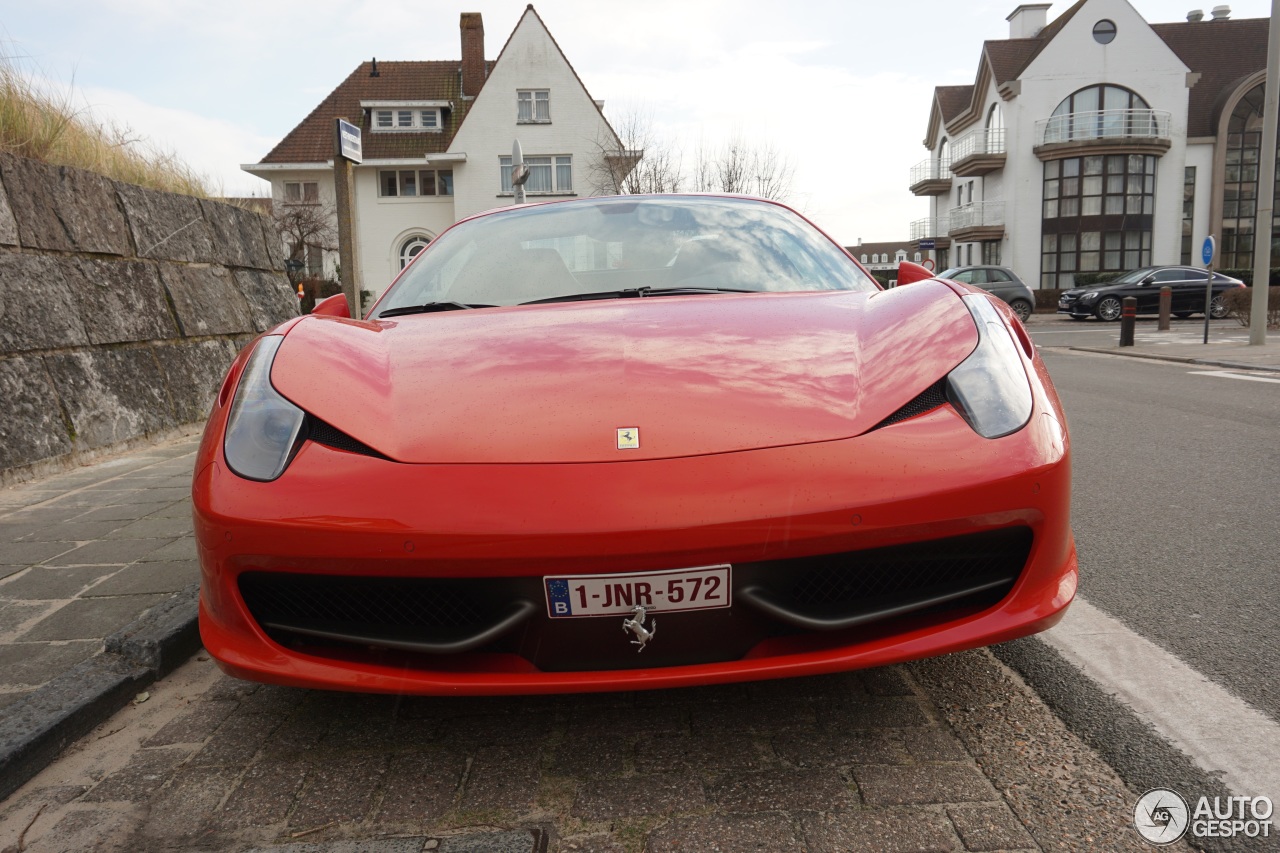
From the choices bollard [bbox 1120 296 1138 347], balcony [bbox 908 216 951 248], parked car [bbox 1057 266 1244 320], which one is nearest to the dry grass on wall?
bollard [bbox 1120 296 1138 347]

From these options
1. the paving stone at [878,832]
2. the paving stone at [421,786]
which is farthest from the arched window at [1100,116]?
the paving stone at [421,786]

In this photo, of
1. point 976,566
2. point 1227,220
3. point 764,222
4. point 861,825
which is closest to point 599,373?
point 976,566

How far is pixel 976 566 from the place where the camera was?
5.84 ft

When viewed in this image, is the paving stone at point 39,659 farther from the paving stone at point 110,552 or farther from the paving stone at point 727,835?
the paving stone at point 727,835

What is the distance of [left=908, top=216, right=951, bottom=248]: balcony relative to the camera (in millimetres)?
43844

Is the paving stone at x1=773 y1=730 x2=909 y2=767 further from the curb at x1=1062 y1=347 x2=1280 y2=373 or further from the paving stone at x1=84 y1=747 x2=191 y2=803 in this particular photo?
the curb at x1=1062 y1=347 x2=1280 y2=373

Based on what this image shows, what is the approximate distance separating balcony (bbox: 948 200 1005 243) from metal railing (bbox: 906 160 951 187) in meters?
4.60

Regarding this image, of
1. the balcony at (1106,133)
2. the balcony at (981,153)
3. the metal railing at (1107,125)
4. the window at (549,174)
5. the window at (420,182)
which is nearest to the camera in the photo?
the balcony at (1106,133)

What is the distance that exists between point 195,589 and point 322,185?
38091 mm

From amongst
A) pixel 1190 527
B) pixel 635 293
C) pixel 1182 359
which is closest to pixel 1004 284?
pixel 1182 359

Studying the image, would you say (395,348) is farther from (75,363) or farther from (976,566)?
(75,363)

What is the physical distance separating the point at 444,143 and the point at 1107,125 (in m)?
26.1

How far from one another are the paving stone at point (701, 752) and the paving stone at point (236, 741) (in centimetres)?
84

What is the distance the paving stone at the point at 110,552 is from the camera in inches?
133
